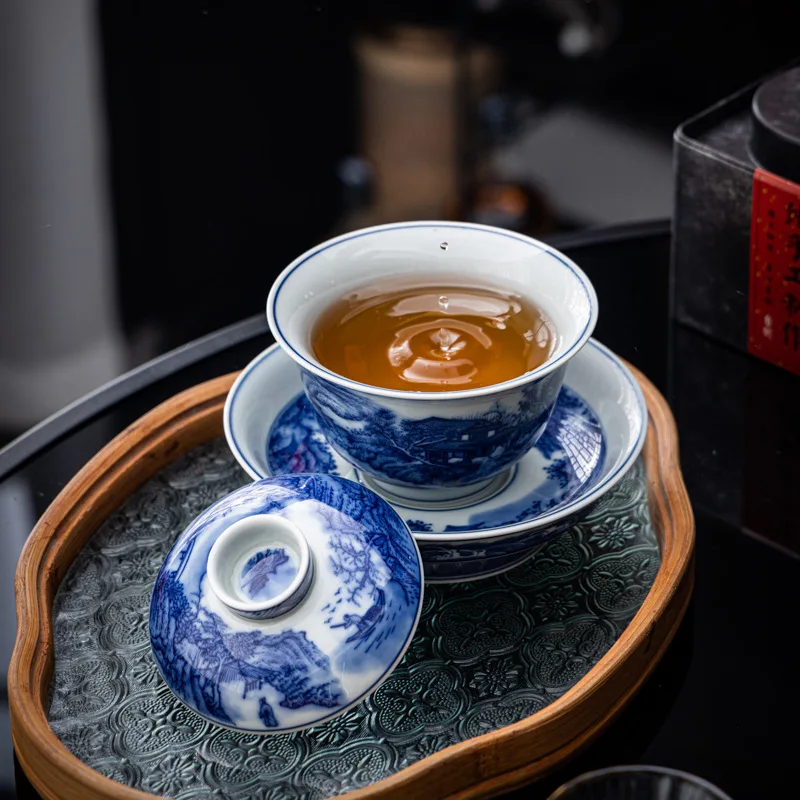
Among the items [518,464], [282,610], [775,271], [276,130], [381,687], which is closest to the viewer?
[282,610]

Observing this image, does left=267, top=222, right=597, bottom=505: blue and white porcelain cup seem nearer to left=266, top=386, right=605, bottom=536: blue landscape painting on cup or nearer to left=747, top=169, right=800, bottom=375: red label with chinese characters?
left=266, top=386, right=605, bottom=536: blue landscape painting on cup

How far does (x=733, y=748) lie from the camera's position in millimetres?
790

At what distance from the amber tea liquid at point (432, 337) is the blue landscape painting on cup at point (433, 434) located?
0.12ft

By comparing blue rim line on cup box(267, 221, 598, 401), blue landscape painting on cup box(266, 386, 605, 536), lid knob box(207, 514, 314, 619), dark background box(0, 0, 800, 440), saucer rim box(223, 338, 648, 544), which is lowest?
dark background box(0, 0, 800, 440)

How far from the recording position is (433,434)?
79 centimetres

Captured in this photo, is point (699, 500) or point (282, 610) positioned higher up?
point (282, 610)

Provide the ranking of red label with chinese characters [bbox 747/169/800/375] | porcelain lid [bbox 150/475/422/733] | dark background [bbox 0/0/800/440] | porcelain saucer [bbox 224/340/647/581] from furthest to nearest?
dark background [bbox 0/0/800/440], red label with chinese characters [bbox 747/169/800/375], porcelain saucer [bbox 224/340/647/581], porcelain lid [bbox 150/475/422/733]

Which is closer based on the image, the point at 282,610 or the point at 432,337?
the point at 282,610

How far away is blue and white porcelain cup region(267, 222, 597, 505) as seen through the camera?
783mm

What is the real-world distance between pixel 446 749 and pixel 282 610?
126mm

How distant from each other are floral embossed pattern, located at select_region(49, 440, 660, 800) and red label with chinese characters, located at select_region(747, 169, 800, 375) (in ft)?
0.72

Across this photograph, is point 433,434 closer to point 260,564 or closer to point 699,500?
point 260,564

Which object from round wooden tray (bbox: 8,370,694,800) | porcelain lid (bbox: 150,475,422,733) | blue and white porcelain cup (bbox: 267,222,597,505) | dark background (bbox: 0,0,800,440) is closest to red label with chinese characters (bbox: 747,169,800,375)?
round wooden tray (bbox: 8,370,694,800)

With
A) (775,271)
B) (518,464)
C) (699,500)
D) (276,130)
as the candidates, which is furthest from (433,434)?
(276,130)
